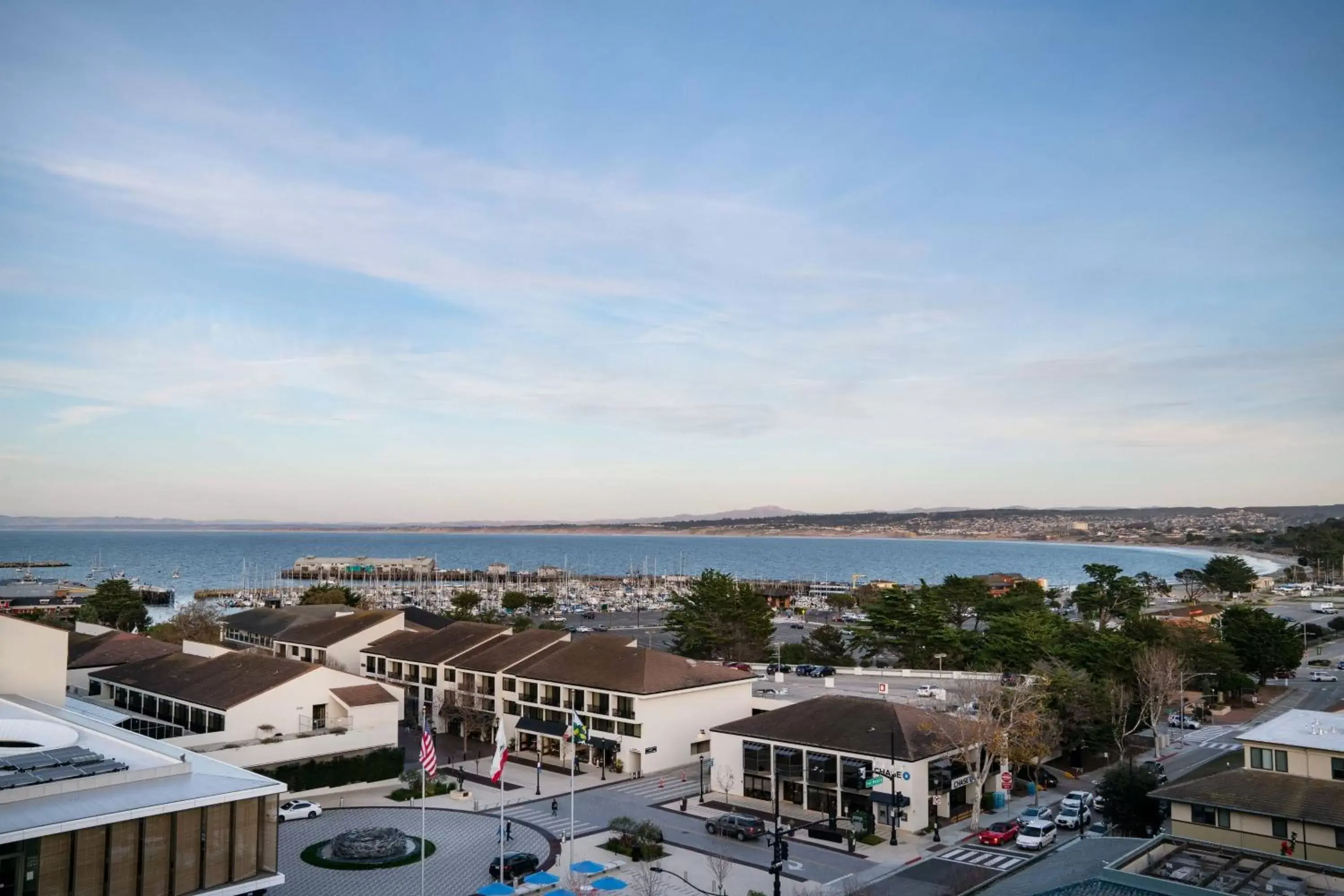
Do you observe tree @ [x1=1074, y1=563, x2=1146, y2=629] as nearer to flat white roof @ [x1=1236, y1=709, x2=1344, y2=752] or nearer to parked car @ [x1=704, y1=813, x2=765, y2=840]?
flat white roof @ [x1=1236, y1=709, x2=1344, y2=752]

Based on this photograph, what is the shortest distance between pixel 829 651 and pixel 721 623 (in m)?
10.5

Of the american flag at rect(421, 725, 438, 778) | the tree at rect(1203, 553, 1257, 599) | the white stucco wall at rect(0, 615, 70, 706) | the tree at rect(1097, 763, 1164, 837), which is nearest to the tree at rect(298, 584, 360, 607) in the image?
the white stucco wall at rect(0, 615, 70, 706)

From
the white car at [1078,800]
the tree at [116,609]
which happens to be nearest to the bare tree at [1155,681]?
the white car at [1078,800]

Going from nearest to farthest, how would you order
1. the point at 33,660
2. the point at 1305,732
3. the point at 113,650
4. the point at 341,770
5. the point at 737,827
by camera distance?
the point at 1305,732
the point at 737,827
the point at 33,660
the point at 341,770
the point at 113,650

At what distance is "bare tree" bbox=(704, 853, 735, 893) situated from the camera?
33.0m

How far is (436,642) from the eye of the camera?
68.9 metres

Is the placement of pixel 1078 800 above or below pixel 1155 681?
below

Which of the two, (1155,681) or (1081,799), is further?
(1155,681)

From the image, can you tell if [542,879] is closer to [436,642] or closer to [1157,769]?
[1157,769]

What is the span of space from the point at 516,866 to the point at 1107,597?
95223 mm

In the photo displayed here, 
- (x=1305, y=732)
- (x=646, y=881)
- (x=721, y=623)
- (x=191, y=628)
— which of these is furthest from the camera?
(x=191, y=628)

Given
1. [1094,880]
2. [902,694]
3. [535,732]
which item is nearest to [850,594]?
[902,694]

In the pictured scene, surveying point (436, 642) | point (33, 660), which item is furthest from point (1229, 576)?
point (33, 660)

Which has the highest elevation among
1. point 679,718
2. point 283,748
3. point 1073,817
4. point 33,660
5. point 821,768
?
point 33,660
